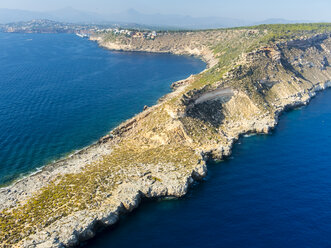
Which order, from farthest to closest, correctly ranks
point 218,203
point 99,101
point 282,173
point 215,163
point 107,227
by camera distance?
1. point 99,101
2. point 215,163
3. point 282,173
4. point 218,203
5. point 107,227

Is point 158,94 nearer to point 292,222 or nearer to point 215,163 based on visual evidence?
point 215,163

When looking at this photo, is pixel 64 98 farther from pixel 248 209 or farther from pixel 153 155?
pixel 248 209

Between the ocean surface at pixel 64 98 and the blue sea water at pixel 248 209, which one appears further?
the ocean surface at pixel 64 98

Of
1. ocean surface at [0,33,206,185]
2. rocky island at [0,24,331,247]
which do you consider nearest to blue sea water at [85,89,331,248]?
rocky island at [0,24,331,247]

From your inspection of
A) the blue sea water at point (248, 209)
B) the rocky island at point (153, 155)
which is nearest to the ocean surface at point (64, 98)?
the rocky island at point (153, 155)

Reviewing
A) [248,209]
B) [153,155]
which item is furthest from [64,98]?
[248,209]

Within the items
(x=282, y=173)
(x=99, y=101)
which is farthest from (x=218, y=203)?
(x=99, y=101)

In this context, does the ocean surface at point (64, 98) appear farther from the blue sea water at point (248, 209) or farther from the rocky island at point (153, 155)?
the blue sea water at point (248, 209)
